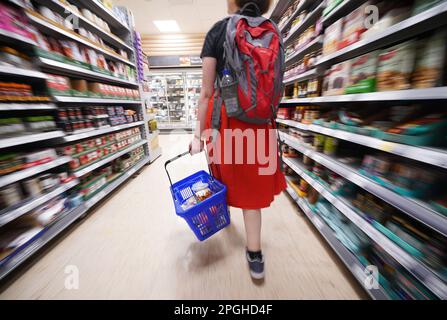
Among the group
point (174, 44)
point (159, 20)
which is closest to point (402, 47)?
point (159, 20)

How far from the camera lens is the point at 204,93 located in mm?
862

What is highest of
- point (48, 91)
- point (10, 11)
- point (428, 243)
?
point (10, 11)

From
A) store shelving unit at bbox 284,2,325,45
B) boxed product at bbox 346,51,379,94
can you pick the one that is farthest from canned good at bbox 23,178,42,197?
store shelving unit at bbox 284,2,325,45

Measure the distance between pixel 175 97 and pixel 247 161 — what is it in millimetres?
6404

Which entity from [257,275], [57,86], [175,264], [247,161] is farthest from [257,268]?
[57,86]

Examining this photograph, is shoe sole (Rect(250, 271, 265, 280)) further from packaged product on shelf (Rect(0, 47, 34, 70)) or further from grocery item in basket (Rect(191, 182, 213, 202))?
packaged product on shelf (Rect(0, 47, 34, 70))

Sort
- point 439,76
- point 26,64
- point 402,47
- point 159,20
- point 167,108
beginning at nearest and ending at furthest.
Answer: point 439,76, point 402,47, point 26,64, point 159,20, point 167,108

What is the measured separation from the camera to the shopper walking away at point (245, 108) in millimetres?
753

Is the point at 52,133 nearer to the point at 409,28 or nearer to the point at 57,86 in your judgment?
the point at 57,86

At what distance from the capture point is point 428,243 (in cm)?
70

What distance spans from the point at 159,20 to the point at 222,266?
20.2 feet

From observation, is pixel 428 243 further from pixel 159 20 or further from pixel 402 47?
pixel 159 20

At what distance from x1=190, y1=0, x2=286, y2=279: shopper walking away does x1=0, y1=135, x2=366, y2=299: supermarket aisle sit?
0.19 m

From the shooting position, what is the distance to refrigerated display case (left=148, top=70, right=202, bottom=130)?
20.2 ft
